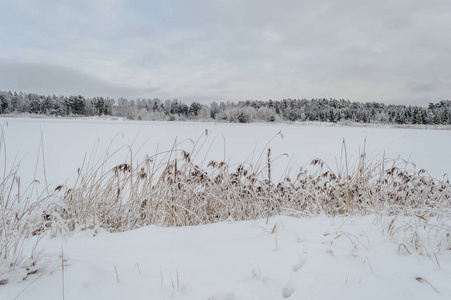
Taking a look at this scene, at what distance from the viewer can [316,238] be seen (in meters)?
1.61

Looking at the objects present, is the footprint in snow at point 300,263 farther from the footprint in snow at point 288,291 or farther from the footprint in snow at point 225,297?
the footprint in snow at point 225,297

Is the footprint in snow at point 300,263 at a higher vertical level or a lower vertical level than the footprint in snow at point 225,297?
higher

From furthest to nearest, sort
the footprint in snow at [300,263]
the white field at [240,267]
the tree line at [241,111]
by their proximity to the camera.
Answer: the tree line at [241,111] < the footprint in snow at [300,263] < the white field at [240,267]

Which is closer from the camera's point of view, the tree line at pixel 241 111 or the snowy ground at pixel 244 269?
the snowy ground at pixel 244 269

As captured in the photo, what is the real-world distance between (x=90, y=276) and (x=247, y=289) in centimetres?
72

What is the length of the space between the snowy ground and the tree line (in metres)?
49.7

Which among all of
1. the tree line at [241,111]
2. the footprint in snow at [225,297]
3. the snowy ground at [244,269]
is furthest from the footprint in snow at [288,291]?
the tree line at [241,111]

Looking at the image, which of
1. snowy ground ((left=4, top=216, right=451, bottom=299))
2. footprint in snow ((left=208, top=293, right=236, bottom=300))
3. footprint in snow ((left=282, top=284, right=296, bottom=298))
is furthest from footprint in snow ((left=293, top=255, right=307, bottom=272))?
footprint in snow ((left=208, top=293, right=236, bottom=300))

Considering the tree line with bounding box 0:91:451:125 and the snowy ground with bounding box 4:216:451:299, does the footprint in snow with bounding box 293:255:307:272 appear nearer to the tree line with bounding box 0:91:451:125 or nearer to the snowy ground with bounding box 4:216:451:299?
the snowy ground with bounding box 4:216:451:299

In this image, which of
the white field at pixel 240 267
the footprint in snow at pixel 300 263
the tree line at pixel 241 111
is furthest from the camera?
the tree line at pixel 241 111

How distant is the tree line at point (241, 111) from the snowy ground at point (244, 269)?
4973 cm

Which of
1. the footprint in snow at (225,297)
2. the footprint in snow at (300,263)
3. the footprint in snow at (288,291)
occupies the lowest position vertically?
the footprint in snow at (288,291)

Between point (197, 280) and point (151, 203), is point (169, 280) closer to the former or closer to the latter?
point (197, 280)

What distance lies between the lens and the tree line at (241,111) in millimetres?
59125
